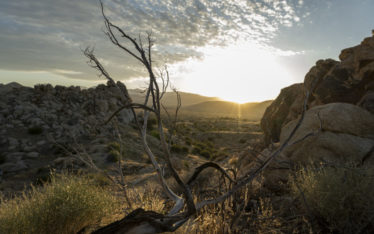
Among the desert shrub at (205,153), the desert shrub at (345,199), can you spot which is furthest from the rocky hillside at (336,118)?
the desert shrub at (205,153)

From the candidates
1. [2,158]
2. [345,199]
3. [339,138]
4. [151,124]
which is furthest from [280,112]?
[151,124]

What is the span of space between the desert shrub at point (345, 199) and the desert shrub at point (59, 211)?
3.42 m

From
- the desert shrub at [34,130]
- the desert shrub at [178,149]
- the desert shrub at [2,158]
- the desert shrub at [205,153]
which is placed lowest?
the desert shrub at [205,153]

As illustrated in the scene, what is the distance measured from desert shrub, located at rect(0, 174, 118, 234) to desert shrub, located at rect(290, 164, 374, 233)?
342 centimetres

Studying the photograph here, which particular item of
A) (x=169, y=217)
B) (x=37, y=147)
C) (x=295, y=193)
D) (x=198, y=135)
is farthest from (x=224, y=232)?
(x=198, y=135)

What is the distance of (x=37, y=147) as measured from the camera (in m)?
14.9

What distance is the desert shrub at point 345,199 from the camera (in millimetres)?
3334

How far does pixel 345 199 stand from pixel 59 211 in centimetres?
459

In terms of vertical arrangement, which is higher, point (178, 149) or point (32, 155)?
point (32, 155)

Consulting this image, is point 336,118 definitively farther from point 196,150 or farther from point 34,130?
point 34,130

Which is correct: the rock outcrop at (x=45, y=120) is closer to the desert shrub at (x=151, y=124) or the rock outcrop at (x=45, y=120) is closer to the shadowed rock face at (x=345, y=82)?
the desert shrub at (x=151, y=124)

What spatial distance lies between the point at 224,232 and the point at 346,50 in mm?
10780

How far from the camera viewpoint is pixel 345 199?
3.53 meters

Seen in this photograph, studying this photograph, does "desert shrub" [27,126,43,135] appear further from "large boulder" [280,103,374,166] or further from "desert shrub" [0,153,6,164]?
"large boulder" [280,103,374,166]
